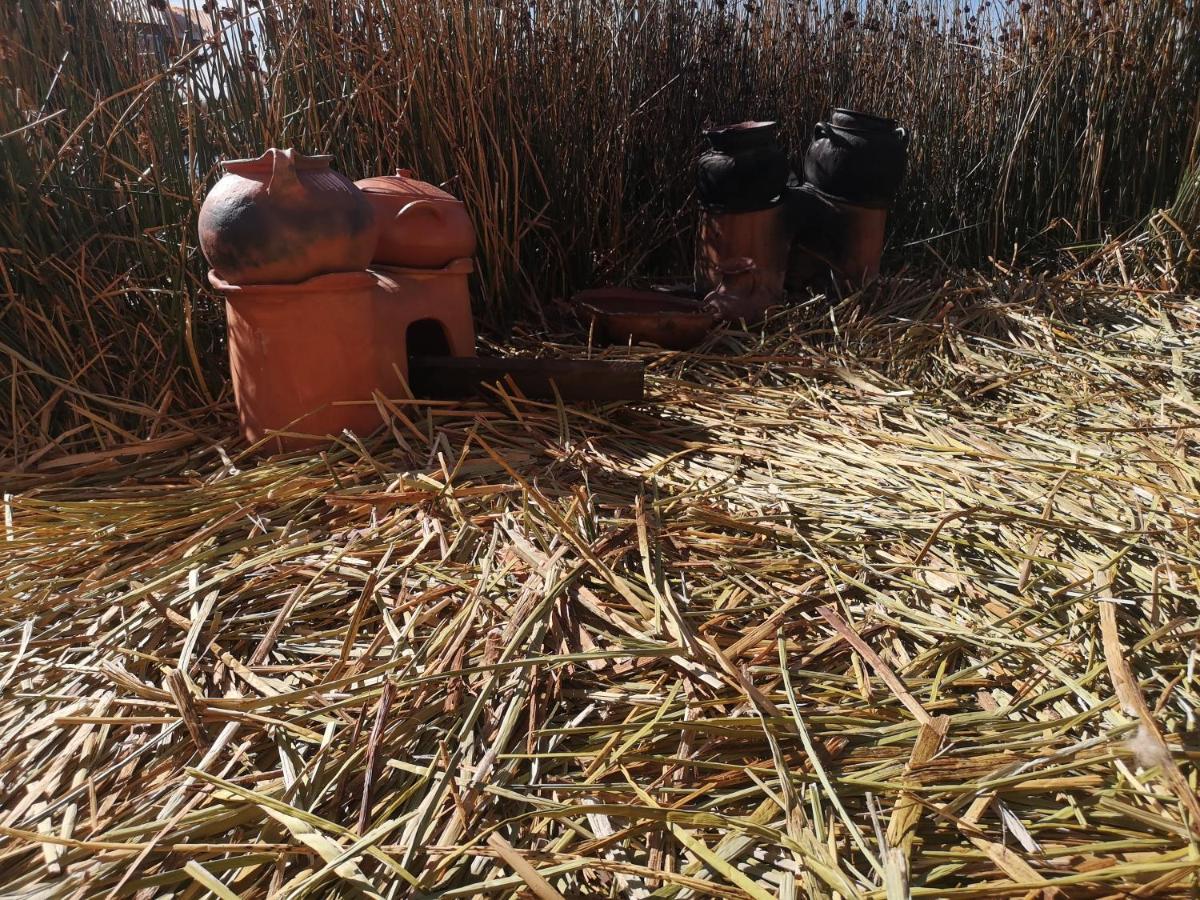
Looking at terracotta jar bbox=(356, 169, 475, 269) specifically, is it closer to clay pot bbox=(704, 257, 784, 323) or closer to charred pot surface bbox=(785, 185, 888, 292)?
clay pot bbox=(704, 257, 784, 323)

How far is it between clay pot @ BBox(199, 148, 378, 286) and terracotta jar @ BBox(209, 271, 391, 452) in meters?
0.03

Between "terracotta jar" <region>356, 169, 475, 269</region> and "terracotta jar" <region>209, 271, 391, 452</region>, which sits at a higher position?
"terracotta jar" <region>356, 169, 475, 269</region>

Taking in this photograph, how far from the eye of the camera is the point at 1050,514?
1.27 m

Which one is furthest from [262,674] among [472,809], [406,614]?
[472,809]

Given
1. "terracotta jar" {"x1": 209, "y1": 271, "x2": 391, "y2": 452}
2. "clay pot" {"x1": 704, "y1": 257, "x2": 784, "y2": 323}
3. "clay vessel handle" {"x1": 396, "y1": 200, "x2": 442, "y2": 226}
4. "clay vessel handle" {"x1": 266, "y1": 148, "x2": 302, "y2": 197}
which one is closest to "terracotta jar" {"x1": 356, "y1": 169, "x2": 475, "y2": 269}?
"clay vessel handle" {"x1": 396, "y1": 200, "x2": 442, "y2": 226}

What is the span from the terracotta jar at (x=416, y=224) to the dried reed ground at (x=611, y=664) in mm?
371

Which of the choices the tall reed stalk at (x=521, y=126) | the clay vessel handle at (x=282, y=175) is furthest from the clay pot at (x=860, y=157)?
the clay vessel handle at (x=282, y=175)

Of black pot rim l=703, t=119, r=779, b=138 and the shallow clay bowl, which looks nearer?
the shallow clay bowl

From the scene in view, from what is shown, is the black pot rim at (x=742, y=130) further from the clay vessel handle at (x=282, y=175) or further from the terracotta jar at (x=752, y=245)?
the clay vessel handle at (x=282, y=175)

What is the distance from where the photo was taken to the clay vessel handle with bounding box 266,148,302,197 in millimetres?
1488

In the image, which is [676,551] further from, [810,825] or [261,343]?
[261,343]

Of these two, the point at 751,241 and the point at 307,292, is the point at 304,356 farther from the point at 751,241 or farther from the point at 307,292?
the point at 751,241

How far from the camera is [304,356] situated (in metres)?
1.59

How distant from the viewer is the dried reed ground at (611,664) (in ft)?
2.55
